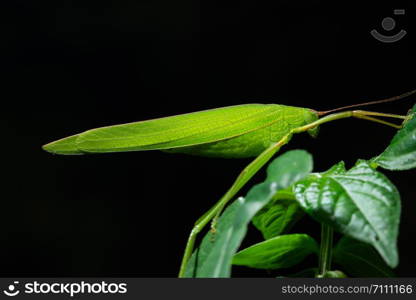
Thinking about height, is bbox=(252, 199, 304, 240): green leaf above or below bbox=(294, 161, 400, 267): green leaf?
below

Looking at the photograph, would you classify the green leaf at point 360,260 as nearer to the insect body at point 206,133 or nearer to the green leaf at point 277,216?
the green leaf at point 277,216

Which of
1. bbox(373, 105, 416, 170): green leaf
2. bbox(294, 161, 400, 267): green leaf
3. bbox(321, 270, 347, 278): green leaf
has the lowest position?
bbox(321, 270, 347, 278): green leaf

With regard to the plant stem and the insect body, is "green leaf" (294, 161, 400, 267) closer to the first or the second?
the plant stem

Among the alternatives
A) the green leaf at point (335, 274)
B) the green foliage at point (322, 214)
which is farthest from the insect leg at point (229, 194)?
the green leaf at point (335, 274)

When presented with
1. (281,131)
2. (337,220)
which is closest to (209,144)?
(281,131)

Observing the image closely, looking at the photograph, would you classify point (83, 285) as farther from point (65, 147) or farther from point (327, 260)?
point (327, 260)

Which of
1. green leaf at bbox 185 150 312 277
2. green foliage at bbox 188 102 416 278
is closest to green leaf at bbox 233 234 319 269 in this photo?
green foliage at bbox 188 102 416 278

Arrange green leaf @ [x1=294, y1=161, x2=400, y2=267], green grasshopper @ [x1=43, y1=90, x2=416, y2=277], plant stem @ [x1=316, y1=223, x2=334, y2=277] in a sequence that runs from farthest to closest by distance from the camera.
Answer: green grasshopper @ [x1=43, y1=90, x2=416, y2=277]
plant stem @ [x1=316, y1=223, x2=334, y2=277]
green leaf @ [x1=294, y1=161, x2=400, y2=267]
